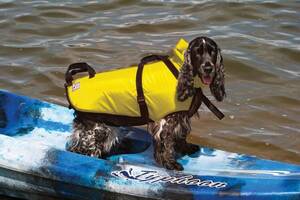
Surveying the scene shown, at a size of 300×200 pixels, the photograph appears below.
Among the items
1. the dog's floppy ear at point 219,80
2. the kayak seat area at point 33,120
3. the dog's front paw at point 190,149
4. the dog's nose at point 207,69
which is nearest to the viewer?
the dog's nose at point 207,69

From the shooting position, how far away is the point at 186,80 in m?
5.11

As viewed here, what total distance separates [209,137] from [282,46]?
341 centimetres

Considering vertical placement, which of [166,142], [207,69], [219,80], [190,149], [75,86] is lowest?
[190,149]

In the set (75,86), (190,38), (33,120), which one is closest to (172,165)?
(75,86)

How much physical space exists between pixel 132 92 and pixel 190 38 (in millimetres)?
5045

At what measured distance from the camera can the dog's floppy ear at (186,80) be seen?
5.11 meters

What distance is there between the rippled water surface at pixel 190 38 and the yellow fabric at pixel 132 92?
67.7 inches

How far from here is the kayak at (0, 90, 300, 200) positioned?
493cm

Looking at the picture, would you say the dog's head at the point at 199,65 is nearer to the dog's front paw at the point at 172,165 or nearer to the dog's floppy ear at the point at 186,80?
the dog's floppy ear at the point at 186,80

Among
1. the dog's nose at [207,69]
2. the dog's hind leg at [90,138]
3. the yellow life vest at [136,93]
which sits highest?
the dog's nose at [207,69]

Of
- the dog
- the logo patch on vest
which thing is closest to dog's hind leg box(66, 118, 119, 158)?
the dog

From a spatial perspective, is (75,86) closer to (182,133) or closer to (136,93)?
(136,93)

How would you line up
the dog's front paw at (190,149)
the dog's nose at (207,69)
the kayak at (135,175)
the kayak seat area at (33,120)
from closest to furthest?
the kayak at (135,175) → the dog's nose at (207,69) → the dog's front paw at (190,149) → the kayak seat area at (33,120)

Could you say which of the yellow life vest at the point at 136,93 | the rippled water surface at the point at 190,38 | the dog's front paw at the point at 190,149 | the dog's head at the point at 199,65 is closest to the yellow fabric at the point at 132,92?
the yellow life vest at the point at 136,93
